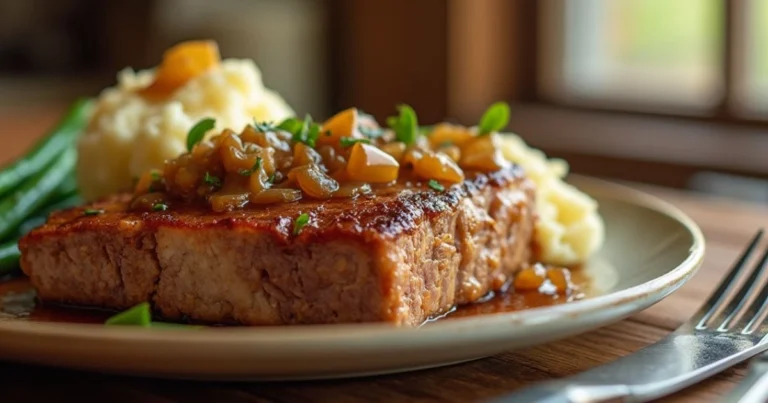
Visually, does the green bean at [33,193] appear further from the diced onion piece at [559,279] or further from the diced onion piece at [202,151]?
the diced onion piece at [559,279]

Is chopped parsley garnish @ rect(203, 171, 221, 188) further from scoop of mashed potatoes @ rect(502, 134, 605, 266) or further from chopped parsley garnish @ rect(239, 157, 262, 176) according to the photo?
scoop of mashed potatoes @ rect(502, 134, 605, 266)

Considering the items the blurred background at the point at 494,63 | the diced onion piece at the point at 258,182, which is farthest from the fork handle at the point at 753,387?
the blurred background at the point at 494,63

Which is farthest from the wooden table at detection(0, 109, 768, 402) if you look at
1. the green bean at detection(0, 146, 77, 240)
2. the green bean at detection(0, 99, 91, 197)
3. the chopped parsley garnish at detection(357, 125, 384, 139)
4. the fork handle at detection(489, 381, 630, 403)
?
the green bean at detection(0, 99, 91, 197)

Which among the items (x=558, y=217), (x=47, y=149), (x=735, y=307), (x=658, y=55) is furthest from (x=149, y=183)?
(x=658, y=55)

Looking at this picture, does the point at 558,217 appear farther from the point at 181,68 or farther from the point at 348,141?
the point at 181,68

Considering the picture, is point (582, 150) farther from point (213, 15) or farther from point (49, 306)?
point (49, 306)
